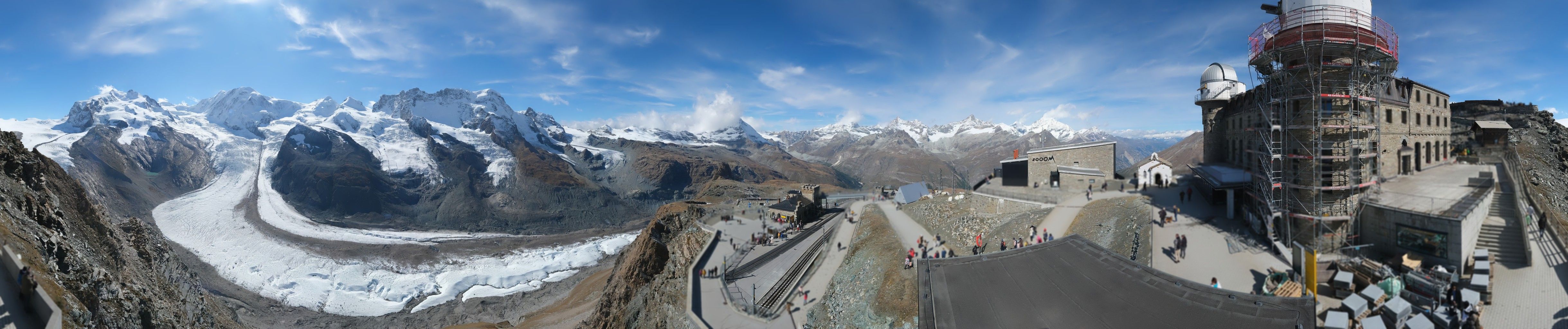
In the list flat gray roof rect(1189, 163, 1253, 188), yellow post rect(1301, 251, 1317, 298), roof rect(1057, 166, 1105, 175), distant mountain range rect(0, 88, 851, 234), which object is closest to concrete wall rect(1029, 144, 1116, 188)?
roof rect(1057, 166, 1105, 175)

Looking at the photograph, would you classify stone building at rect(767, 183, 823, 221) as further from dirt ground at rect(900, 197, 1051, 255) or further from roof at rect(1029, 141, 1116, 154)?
roof at rect(1029, 141, 1116, 154)

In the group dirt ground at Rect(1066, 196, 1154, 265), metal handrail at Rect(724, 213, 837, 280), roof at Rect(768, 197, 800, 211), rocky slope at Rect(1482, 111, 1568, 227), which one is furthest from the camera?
roof at Rect(768, 197, 800, 211)

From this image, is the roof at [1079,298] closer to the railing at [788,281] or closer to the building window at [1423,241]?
the building window at [1423,241]

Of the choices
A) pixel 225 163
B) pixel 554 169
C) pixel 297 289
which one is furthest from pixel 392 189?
pixel 297 289

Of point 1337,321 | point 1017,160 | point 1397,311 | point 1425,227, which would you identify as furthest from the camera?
point 1017,160

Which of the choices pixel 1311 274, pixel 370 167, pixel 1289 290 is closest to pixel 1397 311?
pixel 1311 274

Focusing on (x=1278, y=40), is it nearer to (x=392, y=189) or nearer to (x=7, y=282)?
(x=7, y=282)

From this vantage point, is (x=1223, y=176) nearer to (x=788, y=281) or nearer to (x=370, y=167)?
(x=788, y=281)
